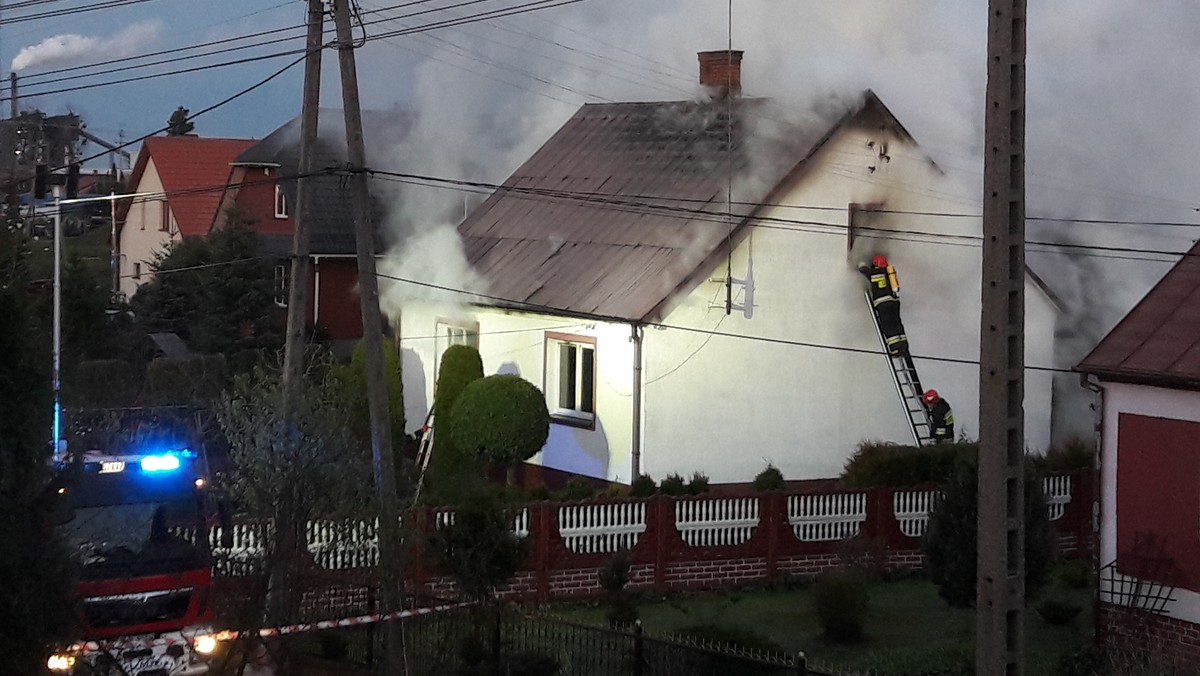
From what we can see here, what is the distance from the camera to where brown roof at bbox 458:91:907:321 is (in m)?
20.8

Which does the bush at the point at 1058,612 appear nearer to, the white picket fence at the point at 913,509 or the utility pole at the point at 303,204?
the white picket fence at the point at 913,509

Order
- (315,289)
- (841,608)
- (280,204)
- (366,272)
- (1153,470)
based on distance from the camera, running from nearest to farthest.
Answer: (1153,470), (366,272), (841,608), (315,289), (280,204)

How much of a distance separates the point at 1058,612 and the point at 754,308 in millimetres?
7595

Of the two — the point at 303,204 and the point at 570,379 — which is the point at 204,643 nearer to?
the point at 303,204

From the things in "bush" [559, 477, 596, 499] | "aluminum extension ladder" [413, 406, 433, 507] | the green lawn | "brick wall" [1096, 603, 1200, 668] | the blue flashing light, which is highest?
the blue flashing light

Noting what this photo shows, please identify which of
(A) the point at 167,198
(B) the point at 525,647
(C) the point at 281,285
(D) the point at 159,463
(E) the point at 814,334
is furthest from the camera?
(A) the point at 167,198

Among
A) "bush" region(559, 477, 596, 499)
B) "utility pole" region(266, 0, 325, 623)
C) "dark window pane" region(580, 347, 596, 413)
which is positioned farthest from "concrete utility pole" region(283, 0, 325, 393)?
"dark window pane" region(580, 347, 596, 413)

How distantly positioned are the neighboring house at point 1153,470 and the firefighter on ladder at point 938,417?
8332mm

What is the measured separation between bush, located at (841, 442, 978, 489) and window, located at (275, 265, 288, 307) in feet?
63.6

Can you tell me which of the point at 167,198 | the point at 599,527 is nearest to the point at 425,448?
the point at 599,527

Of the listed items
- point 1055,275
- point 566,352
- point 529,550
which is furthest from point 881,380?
point 529,550

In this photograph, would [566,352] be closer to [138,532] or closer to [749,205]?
[749,205]

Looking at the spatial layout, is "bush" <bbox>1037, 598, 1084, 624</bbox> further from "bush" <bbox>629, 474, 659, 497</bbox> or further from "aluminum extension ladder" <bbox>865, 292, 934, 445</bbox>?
"aluminum extension ladder" <bbox>865, 292, 934, 445</bbox>

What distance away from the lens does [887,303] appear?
20859 millimetres
